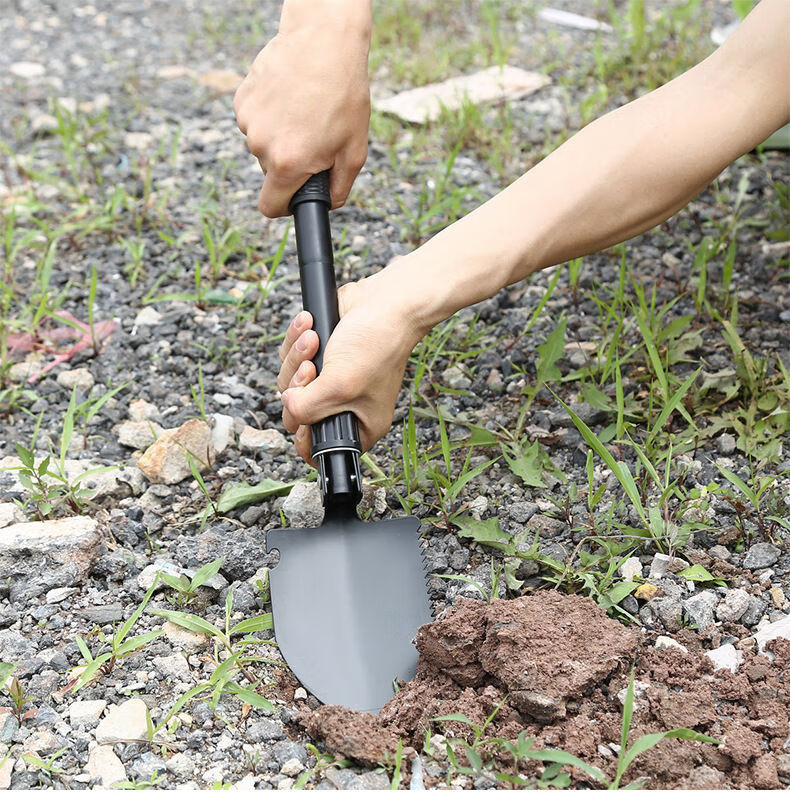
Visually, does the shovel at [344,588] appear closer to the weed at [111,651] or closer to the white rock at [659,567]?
the weed at [111,651]

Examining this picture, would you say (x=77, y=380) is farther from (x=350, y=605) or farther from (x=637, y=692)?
(x=637, y=692)

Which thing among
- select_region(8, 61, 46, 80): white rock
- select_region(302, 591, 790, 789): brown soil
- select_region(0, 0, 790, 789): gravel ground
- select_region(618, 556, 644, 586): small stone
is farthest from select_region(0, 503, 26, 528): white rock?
select_region(8, 61, 46, 80): white rock

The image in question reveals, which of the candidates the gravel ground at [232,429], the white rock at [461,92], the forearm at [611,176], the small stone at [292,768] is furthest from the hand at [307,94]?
the white rock at [461,92]

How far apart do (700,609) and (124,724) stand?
2.80ft

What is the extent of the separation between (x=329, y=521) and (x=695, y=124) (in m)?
0.86

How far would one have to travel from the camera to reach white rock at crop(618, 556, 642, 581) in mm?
1558

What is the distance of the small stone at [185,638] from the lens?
1.51 meters

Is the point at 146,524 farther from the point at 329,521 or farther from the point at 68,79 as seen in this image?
the point at 68,79

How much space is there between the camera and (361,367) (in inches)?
59.9

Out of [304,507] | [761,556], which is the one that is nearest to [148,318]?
[304,507]

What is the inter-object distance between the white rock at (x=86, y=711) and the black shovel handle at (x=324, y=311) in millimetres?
466

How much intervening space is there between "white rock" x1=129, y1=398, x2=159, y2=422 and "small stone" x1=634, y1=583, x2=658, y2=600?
3.41 ft

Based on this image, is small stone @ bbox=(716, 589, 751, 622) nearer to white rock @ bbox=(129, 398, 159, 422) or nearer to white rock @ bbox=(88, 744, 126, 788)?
white rock @ bbox=(88, 744, 126, 788)

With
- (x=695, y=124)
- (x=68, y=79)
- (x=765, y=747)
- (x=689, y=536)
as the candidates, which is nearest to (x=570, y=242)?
(x=695, y=124)
